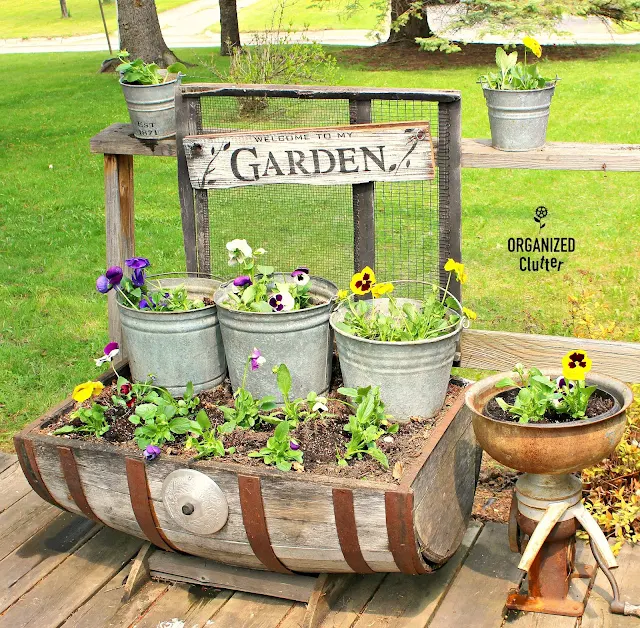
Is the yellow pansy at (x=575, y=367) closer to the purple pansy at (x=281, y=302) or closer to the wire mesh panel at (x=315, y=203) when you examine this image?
the wire mesh panel at (x=315, y=203)

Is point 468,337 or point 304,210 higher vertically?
point 304,210

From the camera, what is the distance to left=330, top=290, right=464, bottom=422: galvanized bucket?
113 inches

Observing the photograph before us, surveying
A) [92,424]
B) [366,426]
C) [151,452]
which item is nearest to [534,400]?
[366,426]

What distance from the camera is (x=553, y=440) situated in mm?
2486

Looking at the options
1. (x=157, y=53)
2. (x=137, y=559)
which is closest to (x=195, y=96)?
(x=137, y=559)

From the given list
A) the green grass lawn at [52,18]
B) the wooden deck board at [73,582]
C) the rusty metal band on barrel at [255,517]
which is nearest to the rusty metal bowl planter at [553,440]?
the rusty metal band on barrel at [255,517]

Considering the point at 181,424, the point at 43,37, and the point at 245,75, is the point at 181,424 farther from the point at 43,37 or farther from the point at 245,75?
the point at 43,37

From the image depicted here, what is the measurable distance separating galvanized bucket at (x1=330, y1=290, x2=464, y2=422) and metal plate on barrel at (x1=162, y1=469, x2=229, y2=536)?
61 cm

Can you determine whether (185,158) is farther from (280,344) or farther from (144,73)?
(280,344)

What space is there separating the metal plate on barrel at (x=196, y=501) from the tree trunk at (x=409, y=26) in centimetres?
1313

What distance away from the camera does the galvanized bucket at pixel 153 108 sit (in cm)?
351

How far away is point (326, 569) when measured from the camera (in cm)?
277

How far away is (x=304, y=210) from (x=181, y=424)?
4.06 feet

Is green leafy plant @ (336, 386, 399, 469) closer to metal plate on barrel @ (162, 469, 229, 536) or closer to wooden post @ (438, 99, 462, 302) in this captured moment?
metal plate on barrel @ (162, 469, 229, 536)
